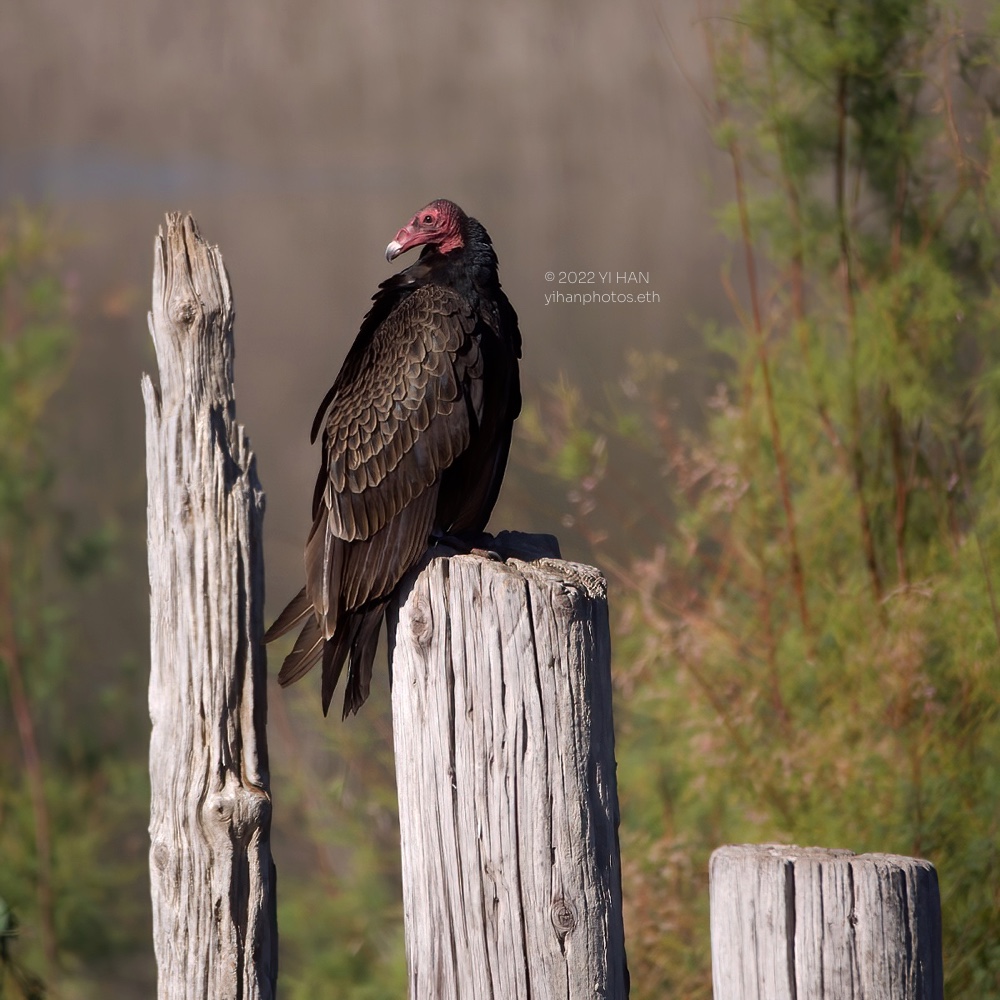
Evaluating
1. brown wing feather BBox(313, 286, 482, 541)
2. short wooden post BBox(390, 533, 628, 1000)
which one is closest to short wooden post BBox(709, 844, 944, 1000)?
short wooden post BBox(390, 533, 628, 1000)

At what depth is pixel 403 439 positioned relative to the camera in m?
2.70

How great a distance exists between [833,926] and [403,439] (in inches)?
55.4

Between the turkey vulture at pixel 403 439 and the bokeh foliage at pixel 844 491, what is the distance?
0.71 meters

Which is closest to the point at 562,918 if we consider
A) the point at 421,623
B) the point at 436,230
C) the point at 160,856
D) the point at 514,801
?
the point at 514,801

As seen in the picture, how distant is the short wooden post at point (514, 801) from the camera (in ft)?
6.01

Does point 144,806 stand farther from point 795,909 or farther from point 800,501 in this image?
point 795,909

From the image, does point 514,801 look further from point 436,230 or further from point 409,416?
point 436,230

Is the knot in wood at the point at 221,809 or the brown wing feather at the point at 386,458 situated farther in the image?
the brown wing feather at the point at 386,458

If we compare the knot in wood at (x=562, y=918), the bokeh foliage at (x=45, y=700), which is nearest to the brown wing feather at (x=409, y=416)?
the knot in wood at (x=562, y=918)

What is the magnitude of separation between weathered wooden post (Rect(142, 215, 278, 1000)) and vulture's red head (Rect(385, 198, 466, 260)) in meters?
0.79

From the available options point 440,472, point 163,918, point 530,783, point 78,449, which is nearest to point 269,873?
point 163,918

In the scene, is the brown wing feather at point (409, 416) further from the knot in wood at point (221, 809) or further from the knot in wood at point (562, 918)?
the knot in wood at point (562, 918)

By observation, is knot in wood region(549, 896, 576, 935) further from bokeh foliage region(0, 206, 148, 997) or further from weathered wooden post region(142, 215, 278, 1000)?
bokeh foliage region(0, 206, 148, 997)

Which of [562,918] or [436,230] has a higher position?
[436,230]
